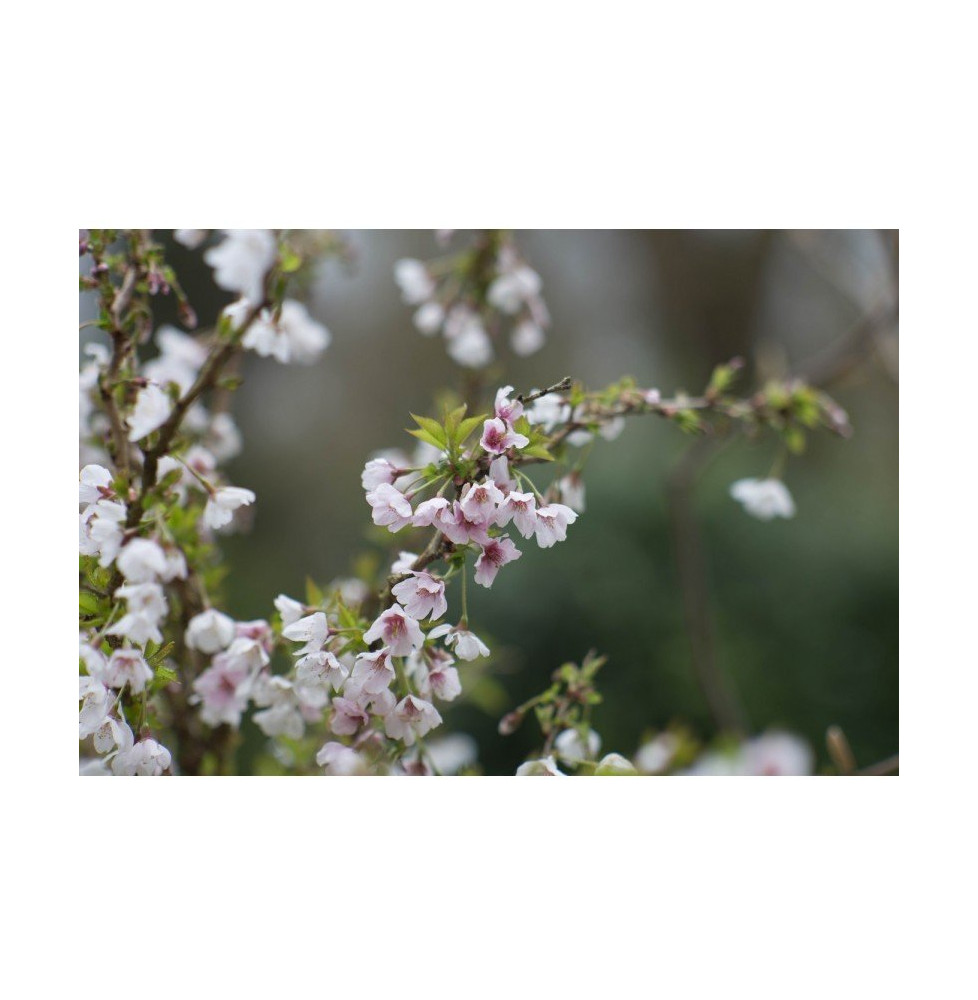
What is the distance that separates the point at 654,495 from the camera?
2332mm

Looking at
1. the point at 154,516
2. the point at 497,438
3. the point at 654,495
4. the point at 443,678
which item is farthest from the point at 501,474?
the point at 654,495

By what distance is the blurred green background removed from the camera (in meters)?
2.07

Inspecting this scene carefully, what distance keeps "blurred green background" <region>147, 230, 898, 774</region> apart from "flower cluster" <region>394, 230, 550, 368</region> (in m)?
0.06

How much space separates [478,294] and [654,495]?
1026 mm

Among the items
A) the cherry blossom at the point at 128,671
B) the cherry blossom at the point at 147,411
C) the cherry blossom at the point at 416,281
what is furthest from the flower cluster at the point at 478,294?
the cherry blossom at the point at 128,671

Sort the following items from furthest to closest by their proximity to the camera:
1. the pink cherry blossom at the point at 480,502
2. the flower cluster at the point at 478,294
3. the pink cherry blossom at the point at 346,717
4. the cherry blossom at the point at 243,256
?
the flower cluster at the point at 478,294, the cherry blossom at the point at 243,256, the pink cherry blossom at the point at 346,717, the pink cherry blossom at the point at 480,502

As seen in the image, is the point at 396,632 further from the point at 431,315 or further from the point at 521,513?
the point at 431,315

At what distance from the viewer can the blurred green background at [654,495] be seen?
2074 millimetres

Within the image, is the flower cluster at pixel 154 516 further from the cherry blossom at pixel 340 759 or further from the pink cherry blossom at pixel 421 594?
the pink cherry blossom at pixel 421 594

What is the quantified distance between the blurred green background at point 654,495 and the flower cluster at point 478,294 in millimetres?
65

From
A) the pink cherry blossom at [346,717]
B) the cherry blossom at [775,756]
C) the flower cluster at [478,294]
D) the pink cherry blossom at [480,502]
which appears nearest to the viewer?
the pink cherry blossom at [480,502]

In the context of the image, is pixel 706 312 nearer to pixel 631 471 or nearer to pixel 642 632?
pixel 631 471

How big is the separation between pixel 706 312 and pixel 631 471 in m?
0.88
